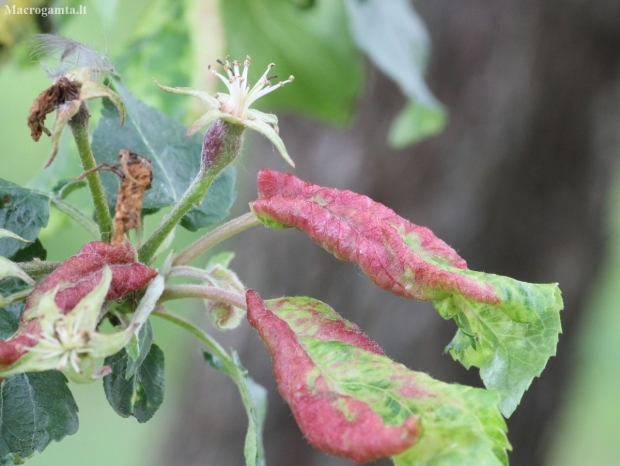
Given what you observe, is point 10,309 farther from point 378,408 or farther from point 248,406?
point 378,408

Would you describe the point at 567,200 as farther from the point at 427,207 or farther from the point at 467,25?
the point at 467,25

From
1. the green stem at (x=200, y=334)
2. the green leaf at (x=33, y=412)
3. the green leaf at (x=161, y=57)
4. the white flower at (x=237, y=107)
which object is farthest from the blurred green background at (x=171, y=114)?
the green leaf at (x=33, y=412)

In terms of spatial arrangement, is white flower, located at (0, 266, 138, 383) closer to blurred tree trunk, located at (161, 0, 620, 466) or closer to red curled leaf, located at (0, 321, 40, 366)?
red curled leaf, located at (0, 321, 40, 366)

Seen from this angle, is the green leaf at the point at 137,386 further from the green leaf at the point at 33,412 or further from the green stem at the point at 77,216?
the green stem at the point at 77,216

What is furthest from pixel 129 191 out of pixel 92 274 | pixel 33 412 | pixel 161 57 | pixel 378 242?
pixel 161 57

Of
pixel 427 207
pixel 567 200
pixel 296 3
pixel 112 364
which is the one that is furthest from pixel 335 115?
pixel 112 364
